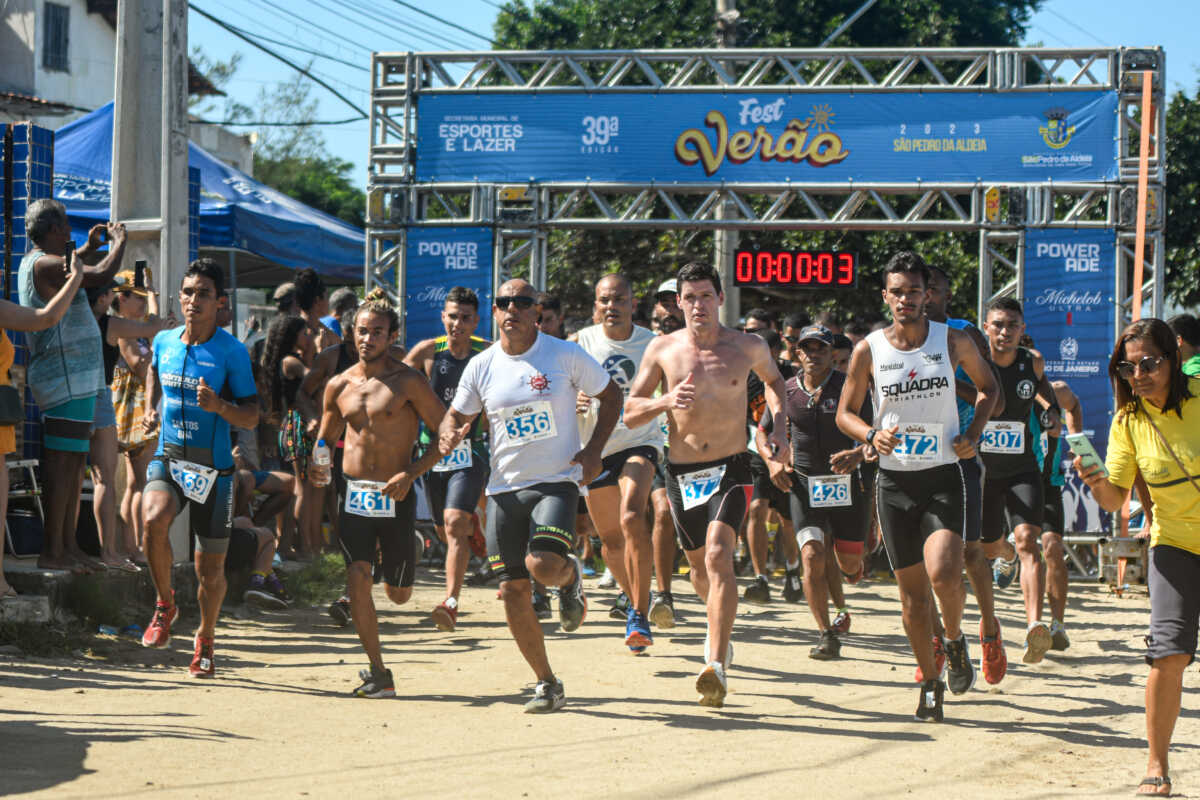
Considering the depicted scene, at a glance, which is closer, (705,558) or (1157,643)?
(1157,643)

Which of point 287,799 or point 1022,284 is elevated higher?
point 1022,284

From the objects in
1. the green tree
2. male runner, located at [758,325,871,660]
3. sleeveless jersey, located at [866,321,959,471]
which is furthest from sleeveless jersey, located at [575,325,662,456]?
the green tree

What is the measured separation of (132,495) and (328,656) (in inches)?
73.5

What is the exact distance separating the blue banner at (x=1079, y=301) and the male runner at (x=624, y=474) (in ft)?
27.3

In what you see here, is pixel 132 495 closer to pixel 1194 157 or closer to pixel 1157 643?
pixel 1157 643

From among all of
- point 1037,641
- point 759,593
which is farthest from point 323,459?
point 759,593

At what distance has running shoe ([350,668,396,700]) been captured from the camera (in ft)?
25.4

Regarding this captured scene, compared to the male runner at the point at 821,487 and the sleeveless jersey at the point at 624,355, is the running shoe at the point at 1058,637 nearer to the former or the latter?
the male runner at the point at 821,487

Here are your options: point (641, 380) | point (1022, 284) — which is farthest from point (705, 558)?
point (1022, 284)

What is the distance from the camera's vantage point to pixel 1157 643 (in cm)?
591

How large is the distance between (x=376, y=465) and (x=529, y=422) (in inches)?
38.9

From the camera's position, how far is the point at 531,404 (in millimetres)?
7496

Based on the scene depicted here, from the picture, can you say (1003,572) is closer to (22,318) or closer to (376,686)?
(376,686)

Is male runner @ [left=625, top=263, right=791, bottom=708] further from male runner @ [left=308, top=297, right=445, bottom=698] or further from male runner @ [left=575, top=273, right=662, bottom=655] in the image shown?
male runner @ [left=308, top=297, right=445, bottom=698]
